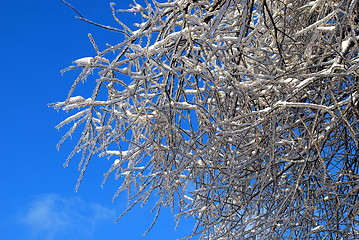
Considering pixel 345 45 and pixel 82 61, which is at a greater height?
pixel 82 61

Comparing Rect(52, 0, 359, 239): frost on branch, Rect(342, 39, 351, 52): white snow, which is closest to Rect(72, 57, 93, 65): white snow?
Rect(52, 0, 359, 239): frost on branch

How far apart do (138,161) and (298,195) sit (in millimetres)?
1484

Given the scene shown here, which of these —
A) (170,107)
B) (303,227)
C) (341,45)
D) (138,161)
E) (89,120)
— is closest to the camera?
(341,45)

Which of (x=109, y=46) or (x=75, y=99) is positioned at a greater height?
(x=109, y=46)

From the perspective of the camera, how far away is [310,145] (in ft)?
11.1

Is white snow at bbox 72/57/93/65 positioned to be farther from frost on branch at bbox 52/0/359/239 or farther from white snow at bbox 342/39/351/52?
white snow at bbox 342/39/351/52

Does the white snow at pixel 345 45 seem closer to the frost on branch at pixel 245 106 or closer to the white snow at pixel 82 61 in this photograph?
the frost on branch at pixel 245 106

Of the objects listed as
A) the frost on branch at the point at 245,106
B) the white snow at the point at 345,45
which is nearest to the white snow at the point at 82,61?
the frost on branch at the point at 245,106

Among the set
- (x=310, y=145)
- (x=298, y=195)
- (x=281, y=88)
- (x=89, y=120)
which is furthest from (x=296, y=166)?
(x=89, y=120)

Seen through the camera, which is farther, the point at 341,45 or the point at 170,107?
the point at 170,107

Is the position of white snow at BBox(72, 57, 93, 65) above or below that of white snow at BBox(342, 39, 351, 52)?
above

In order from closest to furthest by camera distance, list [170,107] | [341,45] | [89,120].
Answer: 1. [341,45]
2. [170,107]
3. [89,120]

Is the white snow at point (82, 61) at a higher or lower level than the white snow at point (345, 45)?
higher

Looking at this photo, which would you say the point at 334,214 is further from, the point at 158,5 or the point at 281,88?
the point at 158,5
